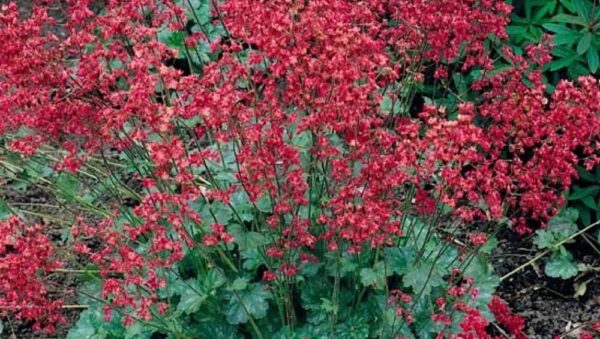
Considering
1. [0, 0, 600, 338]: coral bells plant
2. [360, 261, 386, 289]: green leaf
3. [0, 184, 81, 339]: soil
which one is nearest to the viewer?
[0, 0, 600, 338]: coral bells plant

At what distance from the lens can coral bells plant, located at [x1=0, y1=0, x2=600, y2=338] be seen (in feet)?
11.3

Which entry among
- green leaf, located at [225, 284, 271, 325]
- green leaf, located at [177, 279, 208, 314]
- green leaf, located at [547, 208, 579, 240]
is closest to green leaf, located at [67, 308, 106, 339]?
green leaf, located at [177, 279, 208, 314]

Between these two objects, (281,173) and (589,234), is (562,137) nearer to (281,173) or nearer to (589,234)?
(281,173)

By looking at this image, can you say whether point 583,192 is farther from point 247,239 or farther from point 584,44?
point 247,239

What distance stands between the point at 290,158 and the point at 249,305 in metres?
1.07

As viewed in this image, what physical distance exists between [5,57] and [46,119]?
1.10ft

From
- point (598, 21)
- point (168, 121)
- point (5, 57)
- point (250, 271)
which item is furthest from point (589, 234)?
point (5, 57)

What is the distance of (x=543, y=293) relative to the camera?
5.54 metres

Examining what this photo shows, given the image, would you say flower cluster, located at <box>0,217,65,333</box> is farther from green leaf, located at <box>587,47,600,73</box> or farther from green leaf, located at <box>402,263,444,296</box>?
green leaf, located at <box>587,47,600,73</box>

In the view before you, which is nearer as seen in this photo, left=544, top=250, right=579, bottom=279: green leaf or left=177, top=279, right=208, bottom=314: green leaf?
left=177, top=279, right=208, bottom=314: green leaf

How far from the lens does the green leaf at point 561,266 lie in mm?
5426

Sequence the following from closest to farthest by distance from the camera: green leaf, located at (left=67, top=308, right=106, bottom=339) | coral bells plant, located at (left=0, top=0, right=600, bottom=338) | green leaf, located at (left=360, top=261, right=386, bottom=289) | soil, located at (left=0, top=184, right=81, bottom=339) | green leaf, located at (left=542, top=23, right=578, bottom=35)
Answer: coral bells plant, located at (left=0, top=0, right=600, bottom=338) → green leaf, located at (left=360, top=261, right=386, bottom=289) → green leaf, located at (left=67, top=308, right=106, bottom=339) → soil, located at (left=0, top=184, right=81, bottom=339) → green leaf, located at (left=542, top=23, right=578, bottom=35)

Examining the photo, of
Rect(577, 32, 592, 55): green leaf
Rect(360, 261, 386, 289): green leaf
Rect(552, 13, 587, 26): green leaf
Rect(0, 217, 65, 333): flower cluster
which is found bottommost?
Rect(360, 261, 386, 289): green leaf

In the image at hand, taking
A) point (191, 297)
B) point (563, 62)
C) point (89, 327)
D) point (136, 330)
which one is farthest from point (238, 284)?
point (563, 62)
